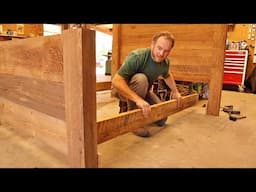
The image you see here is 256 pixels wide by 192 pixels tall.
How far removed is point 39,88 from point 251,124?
161 cm

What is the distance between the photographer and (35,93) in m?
0.96

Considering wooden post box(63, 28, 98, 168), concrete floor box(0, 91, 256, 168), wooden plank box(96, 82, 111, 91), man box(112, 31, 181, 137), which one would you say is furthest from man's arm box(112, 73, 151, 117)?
wooden plank box(96, 82, 111, 91)

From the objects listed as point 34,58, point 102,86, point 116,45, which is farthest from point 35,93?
point 116,45

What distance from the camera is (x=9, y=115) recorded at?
4.05ft

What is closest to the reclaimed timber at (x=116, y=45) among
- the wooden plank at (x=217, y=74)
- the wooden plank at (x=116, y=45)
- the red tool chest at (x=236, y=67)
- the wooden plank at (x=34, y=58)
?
the wooden plank at (x=116, y=45)

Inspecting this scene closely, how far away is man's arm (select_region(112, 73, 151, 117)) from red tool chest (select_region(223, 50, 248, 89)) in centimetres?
351

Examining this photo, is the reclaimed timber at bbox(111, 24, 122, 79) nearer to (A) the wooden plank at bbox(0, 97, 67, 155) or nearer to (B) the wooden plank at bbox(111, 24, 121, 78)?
(B) the wooden plank at bbox(111, 24, 121, 78)

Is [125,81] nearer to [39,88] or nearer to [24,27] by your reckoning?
[39,88]

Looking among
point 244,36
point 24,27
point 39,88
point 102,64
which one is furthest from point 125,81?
point 102,64

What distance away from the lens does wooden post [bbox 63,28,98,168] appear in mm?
688

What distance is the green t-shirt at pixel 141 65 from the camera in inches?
53.2

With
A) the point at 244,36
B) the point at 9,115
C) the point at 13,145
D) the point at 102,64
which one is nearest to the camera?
the point at 13,145

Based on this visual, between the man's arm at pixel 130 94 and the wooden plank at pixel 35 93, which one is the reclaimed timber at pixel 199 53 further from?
the wooden plank at pixel 35 93
